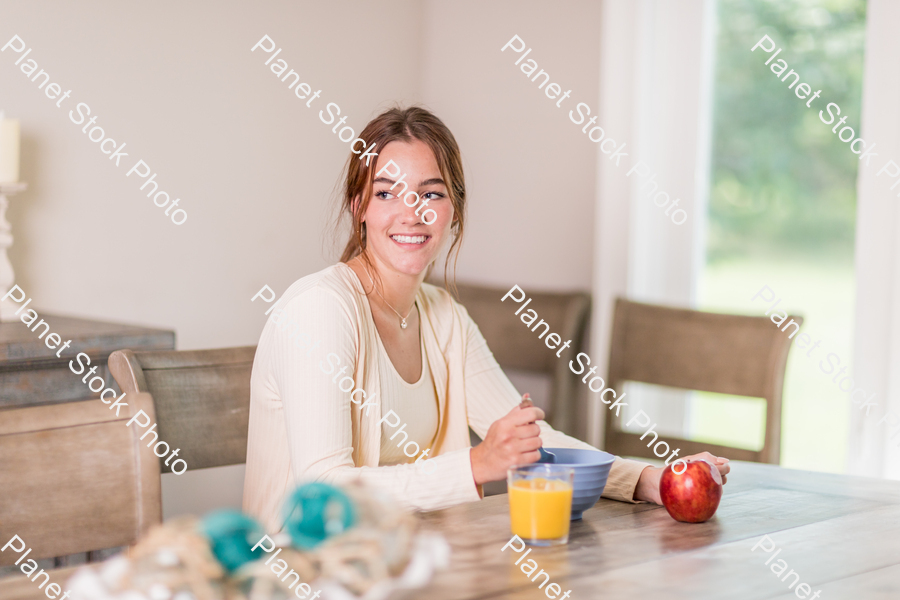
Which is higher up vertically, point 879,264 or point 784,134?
point 784,134

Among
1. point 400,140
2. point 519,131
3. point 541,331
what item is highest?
point 519,131

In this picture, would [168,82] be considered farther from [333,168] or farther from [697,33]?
[697,33]

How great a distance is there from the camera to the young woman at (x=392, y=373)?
1.21 m

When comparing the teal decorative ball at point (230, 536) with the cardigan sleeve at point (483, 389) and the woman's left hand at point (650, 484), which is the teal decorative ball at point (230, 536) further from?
the cardigan sleeve at point (483, 389)

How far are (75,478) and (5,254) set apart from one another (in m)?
1.28

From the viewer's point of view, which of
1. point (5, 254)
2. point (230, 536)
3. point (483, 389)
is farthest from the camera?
point (5, 254)

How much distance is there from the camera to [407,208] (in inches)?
58.9

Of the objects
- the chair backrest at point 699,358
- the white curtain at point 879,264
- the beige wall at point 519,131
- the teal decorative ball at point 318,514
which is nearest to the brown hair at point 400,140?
the teal decorative ball at point 318,514

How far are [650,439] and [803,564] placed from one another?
1.19m

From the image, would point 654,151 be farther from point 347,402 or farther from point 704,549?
point 704,549

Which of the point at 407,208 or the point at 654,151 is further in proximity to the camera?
the point at 654,151

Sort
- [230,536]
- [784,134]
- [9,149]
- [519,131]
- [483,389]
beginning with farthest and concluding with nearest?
[519,131], [784,134], [9,149], [483,389], [230,536]

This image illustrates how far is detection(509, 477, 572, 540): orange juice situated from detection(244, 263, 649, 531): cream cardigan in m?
0.17

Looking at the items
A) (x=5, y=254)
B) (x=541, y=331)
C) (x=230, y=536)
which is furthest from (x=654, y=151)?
(x=230, y=536)
